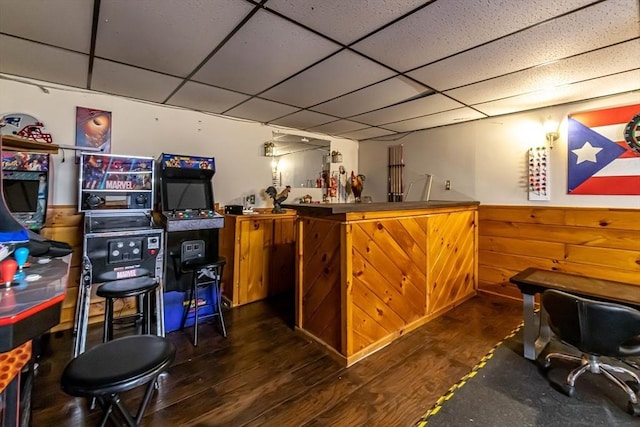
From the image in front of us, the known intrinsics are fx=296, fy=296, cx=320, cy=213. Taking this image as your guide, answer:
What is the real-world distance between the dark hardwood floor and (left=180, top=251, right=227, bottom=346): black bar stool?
0.17 meters

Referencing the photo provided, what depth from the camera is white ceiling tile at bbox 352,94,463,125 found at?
3367 mm

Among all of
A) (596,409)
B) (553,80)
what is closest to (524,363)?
(596,409)

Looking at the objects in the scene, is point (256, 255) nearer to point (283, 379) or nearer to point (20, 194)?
point (283, 379)

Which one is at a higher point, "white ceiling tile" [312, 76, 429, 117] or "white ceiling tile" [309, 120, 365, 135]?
"white ceiling tile" [309, 120, 365, 135]

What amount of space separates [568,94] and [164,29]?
3.84 meters

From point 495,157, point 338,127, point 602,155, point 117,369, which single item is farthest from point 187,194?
point 602,155

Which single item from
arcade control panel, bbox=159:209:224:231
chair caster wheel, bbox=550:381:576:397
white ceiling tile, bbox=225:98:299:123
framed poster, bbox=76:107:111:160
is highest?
white ceiling tile, bbox=225:98:299:123

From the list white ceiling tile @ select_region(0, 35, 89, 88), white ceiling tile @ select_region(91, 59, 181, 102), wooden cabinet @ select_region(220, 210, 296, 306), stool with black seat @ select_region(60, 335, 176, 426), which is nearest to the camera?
stool with black seat @ select_region(60, 335, 176, 426)

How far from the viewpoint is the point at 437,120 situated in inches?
165

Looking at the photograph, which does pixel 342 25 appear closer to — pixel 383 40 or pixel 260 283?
pixel 383 40

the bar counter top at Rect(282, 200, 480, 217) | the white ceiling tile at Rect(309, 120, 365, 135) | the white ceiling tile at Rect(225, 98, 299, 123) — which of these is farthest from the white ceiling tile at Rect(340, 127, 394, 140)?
the bar counter top at Rect(282, 200, 480, 217)

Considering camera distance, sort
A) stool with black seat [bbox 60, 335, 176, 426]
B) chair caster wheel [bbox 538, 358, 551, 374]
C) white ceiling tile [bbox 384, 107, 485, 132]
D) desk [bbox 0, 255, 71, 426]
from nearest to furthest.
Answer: desk [bbox 0, 255, 71, 426] → stool with black seat [bbox 60, 335, 176, 426] → chair caster wheel [bbox 538, 358, 551, 374] → white ceiling tile [bbox 384, 107, 485, 132]

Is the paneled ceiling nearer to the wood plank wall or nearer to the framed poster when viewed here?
the framed poster

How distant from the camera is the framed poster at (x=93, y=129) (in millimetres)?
3080
